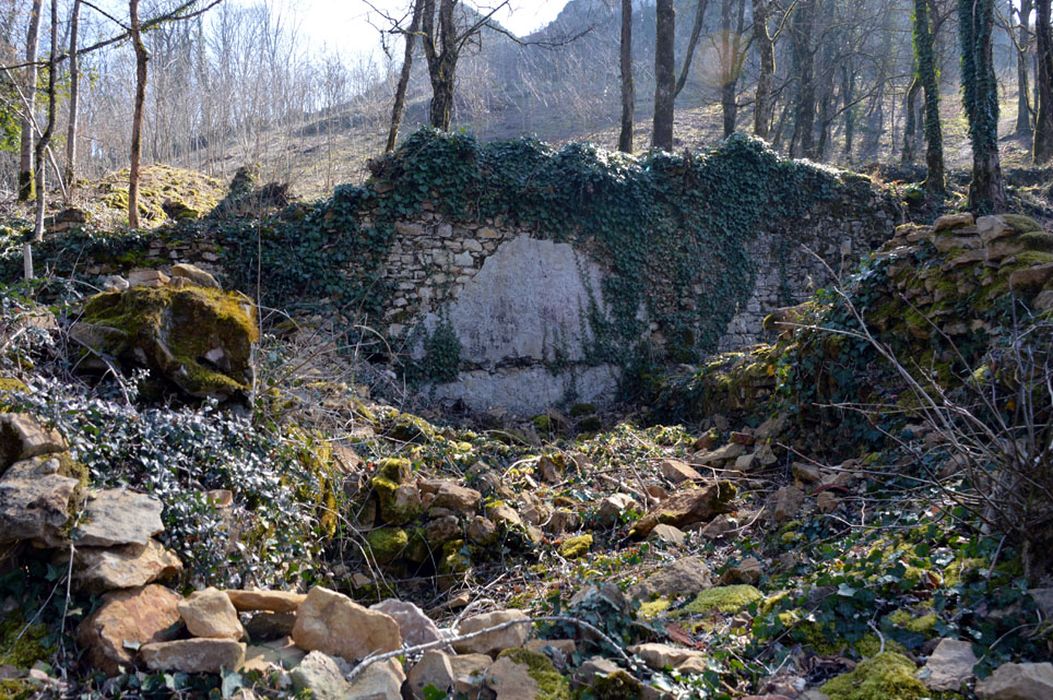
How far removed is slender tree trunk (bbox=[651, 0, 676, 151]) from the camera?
1463 centimetres

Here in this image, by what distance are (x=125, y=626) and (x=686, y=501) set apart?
3.44 metres

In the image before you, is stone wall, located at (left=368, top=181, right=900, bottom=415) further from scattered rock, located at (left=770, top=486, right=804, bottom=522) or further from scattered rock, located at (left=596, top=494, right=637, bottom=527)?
scattered rock, located at (left=770, top=486, right=804, bottom=522)

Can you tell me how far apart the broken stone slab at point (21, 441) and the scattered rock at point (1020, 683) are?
3273mm

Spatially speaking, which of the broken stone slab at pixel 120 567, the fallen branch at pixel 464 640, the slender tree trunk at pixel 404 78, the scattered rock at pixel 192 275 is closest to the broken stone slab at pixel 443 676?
the fallen branch at pixel 464 640

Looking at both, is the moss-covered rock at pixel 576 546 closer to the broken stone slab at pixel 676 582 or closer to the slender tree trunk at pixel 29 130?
the broken stone slab at pixel 676 582

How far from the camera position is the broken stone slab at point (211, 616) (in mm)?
2486

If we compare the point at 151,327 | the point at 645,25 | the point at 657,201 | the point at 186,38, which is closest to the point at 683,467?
the point at 151,327

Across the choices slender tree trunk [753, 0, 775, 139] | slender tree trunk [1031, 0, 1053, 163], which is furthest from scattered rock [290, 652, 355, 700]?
slender tree trunk [1031, 0, 1053, 163]

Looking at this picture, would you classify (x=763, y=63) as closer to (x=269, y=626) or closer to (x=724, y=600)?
(x=724, y=600)

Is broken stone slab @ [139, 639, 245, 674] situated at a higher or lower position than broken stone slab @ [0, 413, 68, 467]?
lower

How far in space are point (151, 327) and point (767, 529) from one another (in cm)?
361

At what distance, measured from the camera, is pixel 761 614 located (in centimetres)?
313

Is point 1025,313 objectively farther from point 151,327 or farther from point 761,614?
point 151,327

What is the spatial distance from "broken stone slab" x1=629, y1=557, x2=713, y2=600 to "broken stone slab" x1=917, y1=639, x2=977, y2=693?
122 cm
